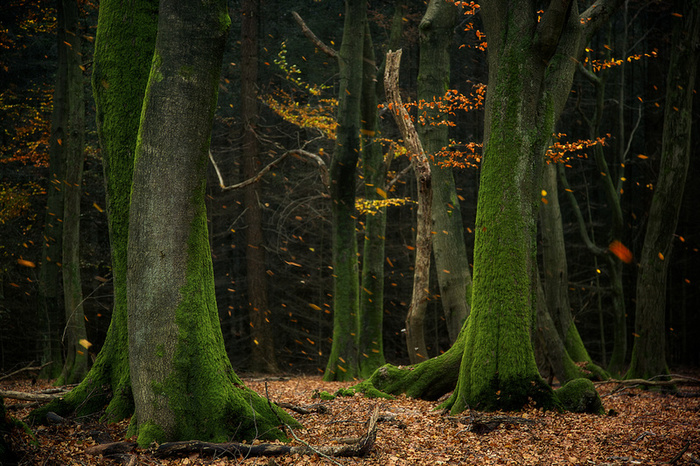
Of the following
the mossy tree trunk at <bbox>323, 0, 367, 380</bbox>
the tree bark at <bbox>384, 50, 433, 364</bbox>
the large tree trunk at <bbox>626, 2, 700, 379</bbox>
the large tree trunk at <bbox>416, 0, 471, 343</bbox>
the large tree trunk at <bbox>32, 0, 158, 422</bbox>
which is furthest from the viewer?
the mossy tree trunk at <bbox>323, 0, 367, 380</bbox>

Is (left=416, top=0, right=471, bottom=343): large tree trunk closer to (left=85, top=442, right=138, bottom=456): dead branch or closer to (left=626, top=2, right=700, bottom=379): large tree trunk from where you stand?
(left=626, top=2, right=700, bottom=379): large tree trunk

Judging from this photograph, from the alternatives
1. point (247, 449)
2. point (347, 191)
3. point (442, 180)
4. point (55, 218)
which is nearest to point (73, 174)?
point (55, 218)

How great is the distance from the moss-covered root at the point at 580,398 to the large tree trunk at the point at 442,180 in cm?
327

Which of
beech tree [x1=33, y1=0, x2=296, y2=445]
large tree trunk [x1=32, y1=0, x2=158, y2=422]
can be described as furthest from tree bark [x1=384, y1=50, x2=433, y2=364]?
beech tree [x1=33, y1=0, x2=296, y2=445]

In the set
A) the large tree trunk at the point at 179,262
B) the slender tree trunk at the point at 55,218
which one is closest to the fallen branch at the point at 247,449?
the large tree trunk at the point at 179,262

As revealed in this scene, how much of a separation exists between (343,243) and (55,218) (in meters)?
6.89

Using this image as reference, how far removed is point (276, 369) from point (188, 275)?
12.8 m

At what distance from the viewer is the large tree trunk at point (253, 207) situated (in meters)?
16.9

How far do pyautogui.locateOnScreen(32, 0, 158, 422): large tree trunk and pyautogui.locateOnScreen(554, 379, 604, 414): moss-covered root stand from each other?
5236 mm

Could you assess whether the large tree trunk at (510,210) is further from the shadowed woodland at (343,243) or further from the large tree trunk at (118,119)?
the large tree trunk at (118,119)

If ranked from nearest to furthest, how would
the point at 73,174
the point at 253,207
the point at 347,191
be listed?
the point at 73,174, the point at 347,191, the point at 253,207

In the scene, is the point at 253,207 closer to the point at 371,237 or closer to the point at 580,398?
the point at 371,237

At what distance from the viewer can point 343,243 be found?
12.7m

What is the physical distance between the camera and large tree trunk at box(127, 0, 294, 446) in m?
4.80
